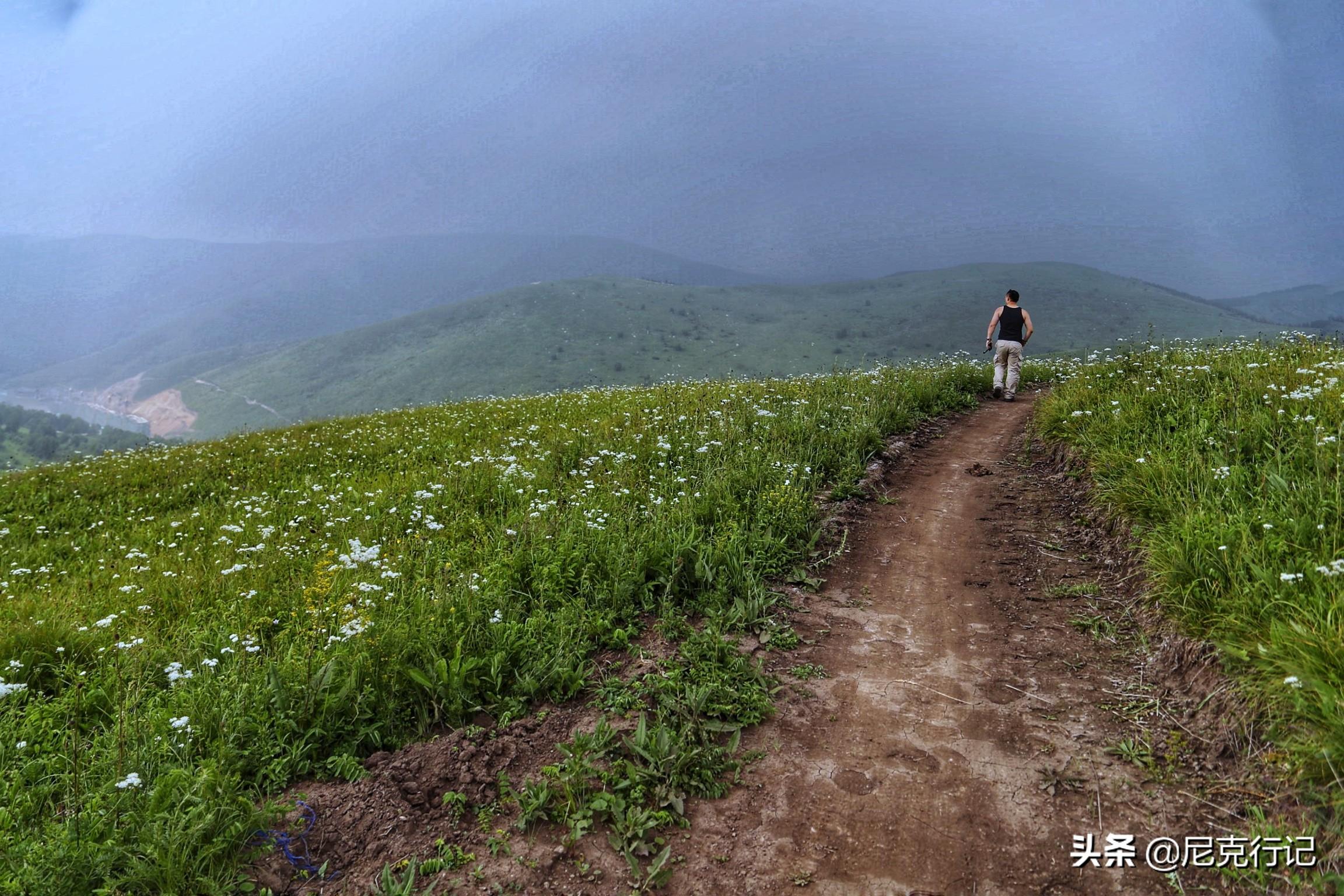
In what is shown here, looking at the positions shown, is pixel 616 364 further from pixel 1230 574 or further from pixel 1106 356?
pixel 1230 574

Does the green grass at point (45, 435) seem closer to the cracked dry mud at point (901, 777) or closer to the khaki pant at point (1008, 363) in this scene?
the khaki pant at point (1008, 363)

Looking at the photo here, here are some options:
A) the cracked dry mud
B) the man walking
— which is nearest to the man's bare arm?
the man walking

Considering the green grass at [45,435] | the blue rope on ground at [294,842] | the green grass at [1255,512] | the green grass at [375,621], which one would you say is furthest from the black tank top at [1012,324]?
the green grass at [45,435]

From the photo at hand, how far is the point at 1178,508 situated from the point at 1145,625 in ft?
4.80

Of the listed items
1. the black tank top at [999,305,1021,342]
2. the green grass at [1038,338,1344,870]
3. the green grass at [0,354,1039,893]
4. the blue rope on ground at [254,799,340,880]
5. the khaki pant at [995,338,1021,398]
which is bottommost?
the blue rope on ground at [254,799,340,880]

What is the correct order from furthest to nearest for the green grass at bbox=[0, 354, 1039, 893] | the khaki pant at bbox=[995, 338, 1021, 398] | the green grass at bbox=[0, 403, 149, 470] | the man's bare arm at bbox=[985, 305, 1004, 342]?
the green grass at bbox=[0, 403, 149, 470], the khaki pant at bbox=[995, 338, 1021, 398], the man's bare arm at bbox=[985, 305, 1004, 342], the green grass at bbox=[0, 354, 1039, 893]

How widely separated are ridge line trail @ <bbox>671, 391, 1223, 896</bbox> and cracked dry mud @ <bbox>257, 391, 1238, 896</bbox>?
0.04ft

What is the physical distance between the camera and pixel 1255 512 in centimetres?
548

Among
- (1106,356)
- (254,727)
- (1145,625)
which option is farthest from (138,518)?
(1106,356)

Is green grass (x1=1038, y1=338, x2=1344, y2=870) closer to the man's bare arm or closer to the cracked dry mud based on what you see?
the cracked dry mud

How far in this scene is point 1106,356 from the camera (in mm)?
16812

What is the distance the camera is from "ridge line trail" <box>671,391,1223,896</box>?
3584 mm

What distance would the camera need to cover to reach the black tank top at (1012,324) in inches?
690

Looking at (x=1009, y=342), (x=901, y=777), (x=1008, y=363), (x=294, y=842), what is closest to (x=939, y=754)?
(x=901, y=777)
